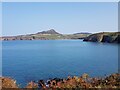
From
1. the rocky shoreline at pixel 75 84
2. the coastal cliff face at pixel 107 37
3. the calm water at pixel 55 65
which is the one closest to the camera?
the rocky shoreline at pixel 75 84

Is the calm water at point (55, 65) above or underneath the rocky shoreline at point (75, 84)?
underneath

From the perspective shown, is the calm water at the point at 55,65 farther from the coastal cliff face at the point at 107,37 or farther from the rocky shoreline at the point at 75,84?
the coastal cliff face at the point at 107,37

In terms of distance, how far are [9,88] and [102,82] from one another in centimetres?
Result: 322

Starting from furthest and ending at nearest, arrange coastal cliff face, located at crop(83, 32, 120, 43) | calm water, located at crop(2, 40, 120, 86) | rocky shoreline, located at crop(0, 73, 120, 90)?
coastal cliff face, located at crop(83, 32, 120, 43)
calm water, located at crop(2, 40, 120, 86)
rocky shoreline, located at crop(0, 73, 120, 90)

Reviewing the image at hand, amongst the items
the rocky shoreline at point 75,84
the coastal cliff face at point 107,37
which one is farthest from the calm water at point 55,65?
the coastal cliff face at point 107,37

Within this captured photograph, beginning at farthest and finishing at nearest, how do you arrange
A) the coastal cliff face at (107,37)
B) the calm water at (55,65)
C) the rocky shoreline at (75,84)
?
1. the coastal cliff face at (107,37)
2. the calm water at (55,65)
3. the rocky shoreline at (75,84)

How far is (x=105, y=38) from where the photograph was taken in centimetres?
15500

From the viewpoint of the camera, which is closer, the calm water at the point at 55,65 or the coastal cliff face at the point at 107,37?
the calm water at the point at 55,65

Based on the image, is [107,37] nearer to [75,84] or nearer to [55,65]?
[55,65]

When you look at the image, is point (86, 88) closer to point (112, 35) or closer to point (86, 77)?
point (86, 77)

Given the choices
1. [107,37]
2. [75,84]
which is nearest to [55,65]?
[75,84]

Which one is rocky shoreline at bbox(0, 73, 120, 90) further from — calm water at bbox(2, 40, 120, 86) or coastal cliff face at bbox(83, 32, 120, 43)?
coastal cliff face at bbox(83, 32, 120, 43)

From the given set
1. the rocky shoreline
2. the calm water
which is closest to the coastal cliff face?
the calm water

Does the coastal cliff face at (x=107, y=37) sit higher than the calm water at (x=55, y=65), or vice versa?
the coastal cliff face at (x=107, y=37)
